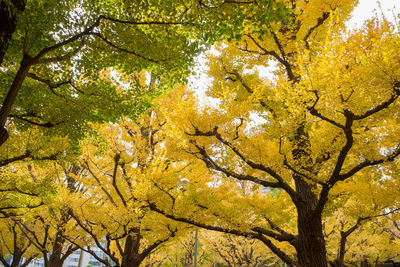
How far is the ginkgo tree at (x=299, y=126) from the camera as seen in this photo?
12.8 feet

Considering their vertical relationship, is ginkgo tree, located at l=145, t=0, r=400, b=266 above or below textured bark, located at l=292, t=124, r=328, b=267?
above

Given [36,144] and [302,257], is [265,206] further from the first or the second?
[36,144]

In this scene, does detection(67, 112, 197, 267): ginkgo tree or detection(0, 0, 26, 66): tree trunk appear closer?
detection(0, 0, 26, 66): tree trunk

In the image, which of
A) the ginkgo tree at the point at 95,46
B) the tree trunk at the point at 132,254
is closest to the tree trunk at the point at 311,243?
the ginkgo tree at the point at 95,46

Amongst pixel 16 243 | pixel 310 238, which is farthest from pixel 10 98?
pixel 16 243

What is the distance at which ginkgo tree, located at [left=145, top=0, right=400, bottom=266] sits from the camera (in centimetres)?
391

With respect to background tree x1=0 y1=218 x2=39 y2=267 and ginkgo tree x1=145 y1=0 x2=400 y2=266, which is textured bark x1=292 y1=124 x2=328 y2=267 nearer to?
ginkgo tree x1=145 y1=0 x2=400 y2=266

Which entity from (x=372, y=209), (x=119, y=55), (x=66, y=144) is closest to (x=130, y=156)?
(x=66, y=144)

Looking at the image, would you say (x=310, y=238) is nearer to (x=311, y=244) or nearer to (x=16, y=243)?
(x=311, y=244)

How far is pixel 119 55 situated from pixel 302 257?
5.67 meters

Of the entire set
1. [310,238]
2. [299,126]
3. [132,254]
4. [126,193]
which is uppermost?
[299,126]

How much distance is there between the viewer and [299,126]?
544 cm

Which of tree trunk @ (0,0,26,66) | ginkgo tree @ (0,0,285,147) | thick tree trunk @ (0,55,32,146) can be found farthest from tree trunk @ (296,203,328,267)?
tree trunk @ (0,0,26,66)

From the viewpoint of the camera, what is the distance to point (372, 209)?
7434mm
